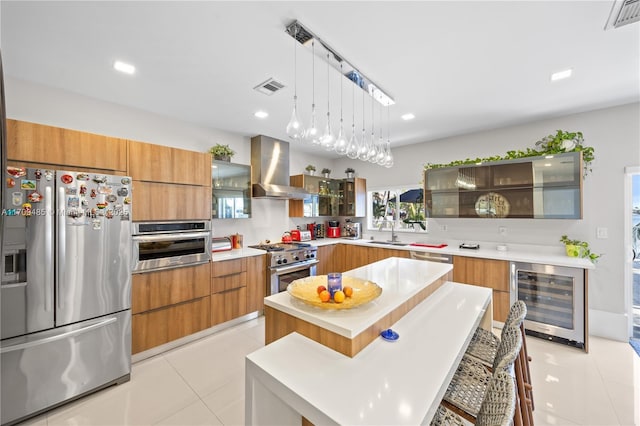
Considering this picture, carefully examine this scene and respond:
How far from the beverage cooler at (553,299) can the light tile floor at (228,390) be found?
0.16 m

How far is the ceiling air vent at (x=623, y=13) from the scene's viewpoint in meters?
1.55

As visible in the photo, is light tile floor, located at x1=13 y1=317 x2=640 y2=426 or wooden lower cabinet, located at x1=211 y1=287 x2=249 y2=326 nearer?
light tile floor, located at x1=13 y1=317 x2=640 y2=426

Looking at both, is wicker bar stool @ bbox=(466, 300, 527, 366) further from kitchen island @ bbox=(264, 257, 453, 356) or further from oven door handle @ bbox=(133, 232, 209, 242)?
oven door handle @ bbox=(133, 232, 209, 242)

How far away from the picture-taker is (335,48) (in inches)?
78.5

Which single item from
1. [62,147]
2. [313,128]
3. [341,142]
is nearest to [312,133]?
[313,128]

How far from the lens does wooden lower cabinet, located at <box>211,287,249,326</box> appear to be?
10.2ft

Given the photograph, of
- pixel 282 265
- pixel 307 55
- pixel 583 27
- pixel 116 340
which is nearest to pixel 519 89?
pixel 583 27

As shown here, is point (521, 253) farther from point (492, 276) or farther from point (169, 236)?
point (169, 236)

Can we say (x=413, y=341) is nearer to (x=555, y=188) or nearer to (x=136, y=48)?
(x=136, y=48)

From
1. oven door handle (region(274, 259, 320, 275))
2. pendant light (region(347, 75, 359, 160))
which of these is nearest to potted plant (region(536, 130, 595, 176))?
pendant light (region(347, 75, 359, 160))

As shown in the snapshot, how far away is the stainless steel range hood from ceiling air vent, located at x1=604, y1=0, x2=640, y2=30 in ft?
11.7

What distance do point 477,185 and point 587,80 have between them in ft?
5.10

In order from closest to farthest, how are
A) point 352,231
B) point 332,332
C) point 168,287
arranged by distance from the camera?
point 332,332, point 168,287, point 352,231

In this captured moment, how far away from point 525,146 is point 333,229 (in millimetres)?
3356
